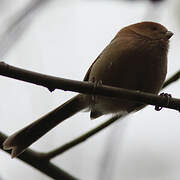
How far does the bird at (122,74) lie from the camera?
4.52m

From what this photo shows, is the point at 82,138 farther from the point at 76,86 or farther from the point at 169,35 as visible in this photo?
the point at 169,35

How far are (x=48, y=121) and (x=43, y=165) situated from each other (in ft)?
3.48

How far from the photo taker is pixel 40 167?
12.7 feet

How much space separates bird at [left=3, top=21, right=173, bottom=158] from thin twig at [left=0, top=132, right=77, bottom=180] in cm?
15

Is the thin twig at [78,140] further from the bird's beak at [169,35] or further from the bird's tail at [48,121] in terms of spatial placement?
the bird's beak at [169,35]

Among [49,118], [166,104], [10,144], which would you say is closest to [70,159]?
[49,118]

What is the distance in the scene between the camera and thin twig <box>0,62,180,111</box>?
10.1 feet

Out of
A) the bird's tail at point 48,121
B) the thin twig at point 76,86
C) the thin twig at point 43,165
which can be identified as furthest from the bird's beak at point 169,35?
the thin twig at point 43,165

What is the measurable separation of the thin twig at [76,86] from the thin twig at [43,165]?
0.97 meters

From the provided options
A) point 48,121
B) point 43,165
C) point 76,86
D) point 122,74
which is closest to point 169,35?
point 122,74

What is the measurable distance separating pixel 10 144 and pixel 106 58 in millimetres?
1469

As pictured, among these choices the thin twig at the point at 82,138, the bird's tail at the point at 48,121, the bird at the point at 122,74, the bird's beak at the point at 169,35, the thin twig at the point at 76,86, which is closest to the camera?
the thin twig at the point at 76,86

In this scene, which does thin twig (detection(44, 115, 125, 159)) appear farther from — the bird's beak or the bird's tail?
the bird's beak

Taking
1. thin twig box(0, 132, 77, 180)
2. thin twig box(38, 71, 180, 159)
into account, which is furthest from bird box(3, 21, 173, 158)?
thin twig box(38, 71, 180, 159)
